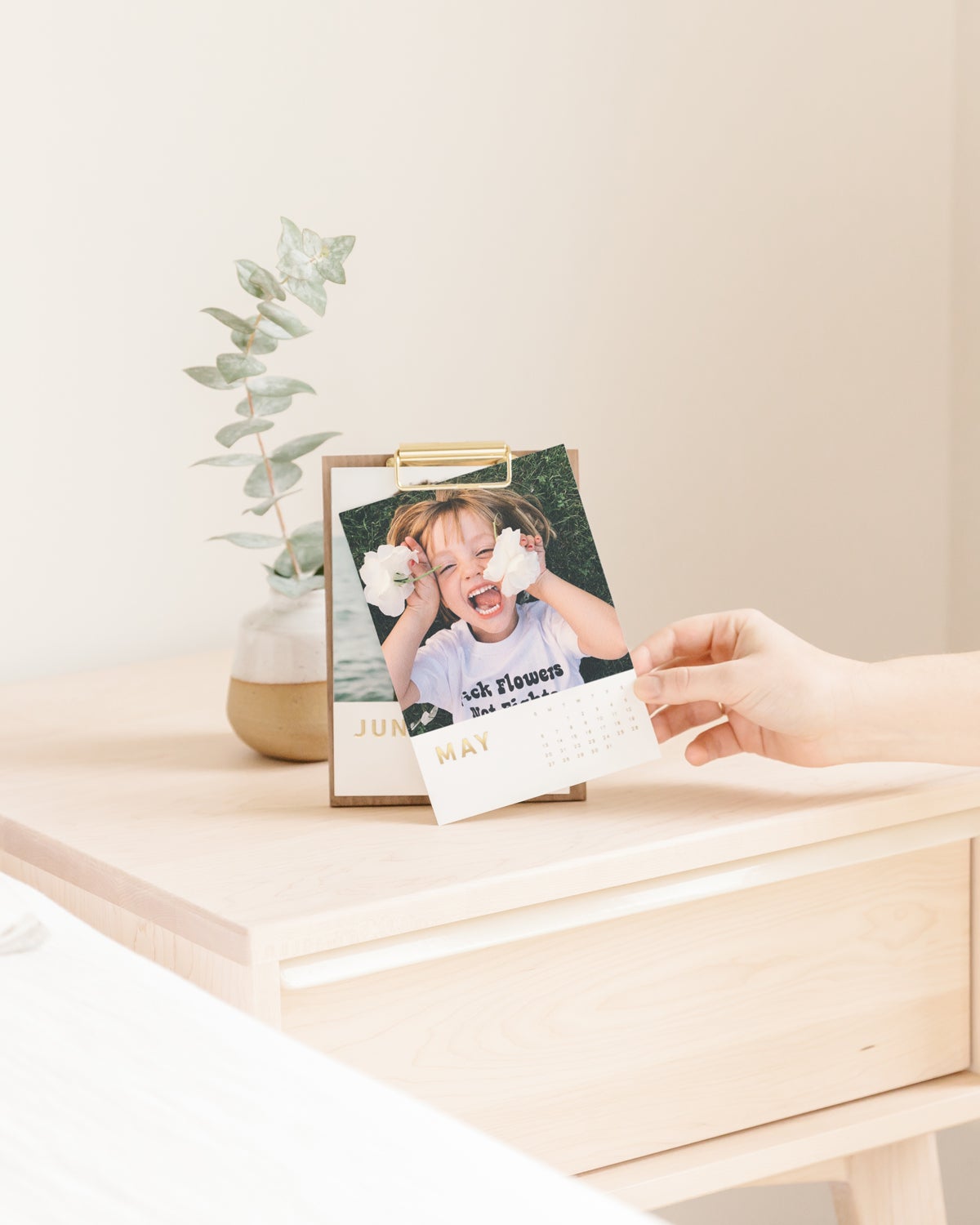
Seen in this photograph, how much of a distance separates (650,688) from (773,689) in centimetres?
7

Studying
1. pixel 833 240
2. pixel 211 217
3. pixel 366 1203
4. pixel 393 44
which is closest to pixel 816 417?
pixel 833 240

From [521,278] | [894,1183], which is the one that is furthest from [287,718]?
[521,278]

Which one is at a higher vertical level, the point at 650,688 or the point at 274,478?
the point at 274,478

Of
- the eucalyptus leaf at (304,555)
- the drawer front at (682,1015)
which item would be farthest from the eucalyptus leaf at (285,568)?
the drawer front at (682,1015)

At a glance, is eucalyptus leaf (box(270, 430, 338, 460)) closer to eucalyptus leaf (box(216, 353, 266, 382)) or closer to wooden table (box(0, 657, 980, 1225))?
eucalyptus leaf (box(216, 353, 266, 382))

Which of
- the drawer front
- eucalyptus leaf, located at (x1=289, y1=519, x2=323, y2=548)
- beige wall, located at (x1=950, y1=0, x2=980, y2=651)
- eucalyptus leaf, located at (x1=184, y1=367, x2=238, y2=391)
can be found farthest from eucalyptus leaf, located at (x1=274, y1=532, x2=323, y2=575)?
beige wall, located at (x1=950, y1=0, x2=980, y2=651)

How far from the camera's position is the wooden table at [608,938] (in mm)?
694

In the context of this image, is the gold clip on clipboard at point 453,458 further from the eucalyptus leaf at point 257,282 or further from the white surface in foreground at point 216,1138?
the white surface in foreground at point 216,1138

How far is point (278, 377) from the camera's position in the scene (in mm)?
951

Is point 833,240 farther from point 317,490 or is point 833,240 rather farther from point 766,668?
point 766,668

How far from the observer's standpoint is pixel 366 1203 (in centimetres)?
32

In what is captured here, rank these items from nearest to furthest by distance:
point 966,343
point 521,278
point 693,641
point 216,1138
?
point 216,1138
point 693,641
point 521,278
point 966,343

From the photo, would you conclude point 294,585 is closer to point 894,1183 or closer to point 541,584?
point 541,584

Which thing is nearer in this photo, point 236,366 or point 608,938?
point 608,938
